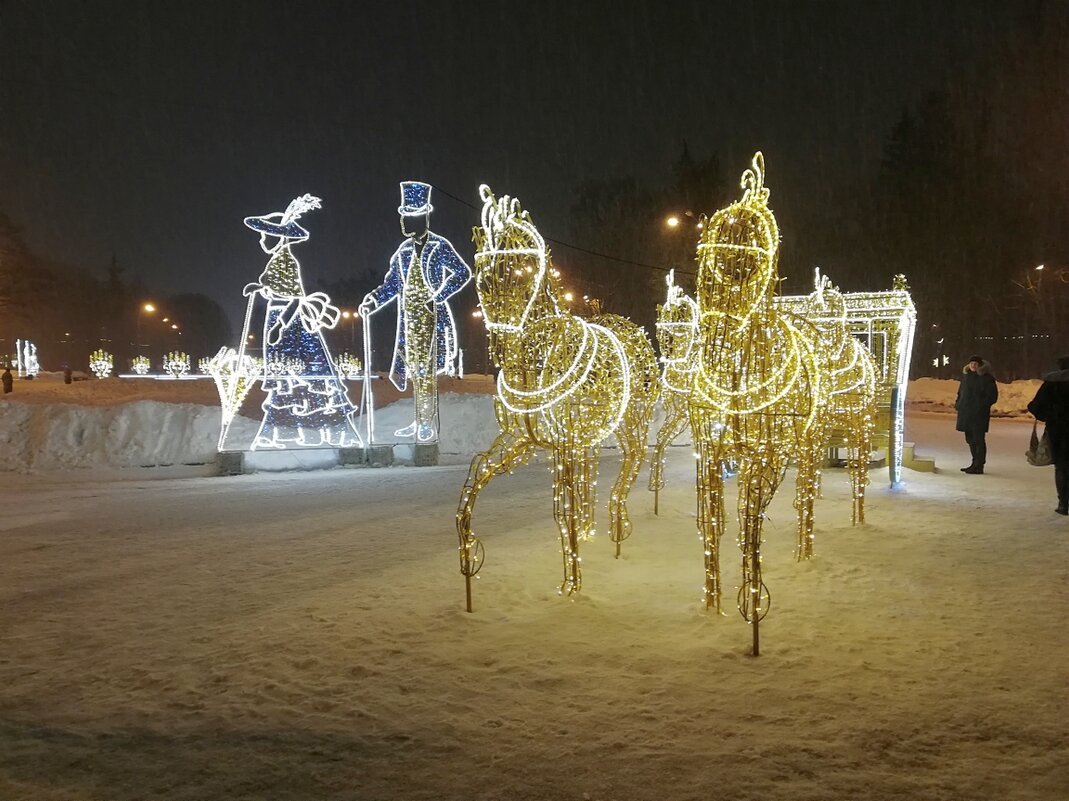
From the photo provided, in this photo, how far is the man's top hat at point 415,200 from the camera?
12.1 m

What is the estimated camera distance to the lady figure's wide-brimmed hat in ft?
37.5

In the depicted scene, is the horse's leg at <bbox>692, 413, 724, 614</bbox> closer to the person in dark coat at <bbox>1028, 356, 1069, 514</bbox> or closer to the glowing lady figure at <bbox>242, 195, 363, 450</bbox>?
the person in dark coat at <bbox>1028, 356, 1069, 514</bbox>

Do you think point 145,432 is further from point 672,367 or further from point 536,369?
point 536,369

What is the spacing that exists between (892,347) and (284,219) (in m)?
9.38

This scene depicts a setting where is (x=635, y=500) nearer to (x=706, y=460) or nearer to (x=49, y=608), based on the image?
(x=706, y=460)

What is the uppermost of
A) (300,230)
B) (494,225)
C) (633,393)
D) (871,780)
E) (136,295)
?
(136,295)

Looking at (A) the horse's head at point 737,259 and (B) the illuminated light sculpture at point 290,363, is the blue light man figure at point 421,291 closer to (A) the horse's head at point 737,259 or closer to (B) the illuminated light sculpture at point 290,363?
(B) the illuminated light sculpture at point 290,363

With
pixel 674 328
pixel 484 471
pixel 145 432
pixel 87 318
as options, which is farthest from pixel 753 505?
pixel 87 318

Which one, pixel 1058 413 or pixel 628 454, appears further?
pixel 1058 413

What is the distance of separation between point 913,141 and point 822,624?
105 ft

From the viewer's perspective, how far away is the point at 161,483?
11.4m

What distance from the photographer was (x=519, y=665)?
441 centimetres

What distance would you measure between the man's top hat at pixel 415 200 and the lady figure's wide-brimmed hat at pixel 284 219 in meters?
1.34

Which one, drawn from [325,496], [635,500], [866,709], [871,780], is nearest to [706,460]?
[866,709]
